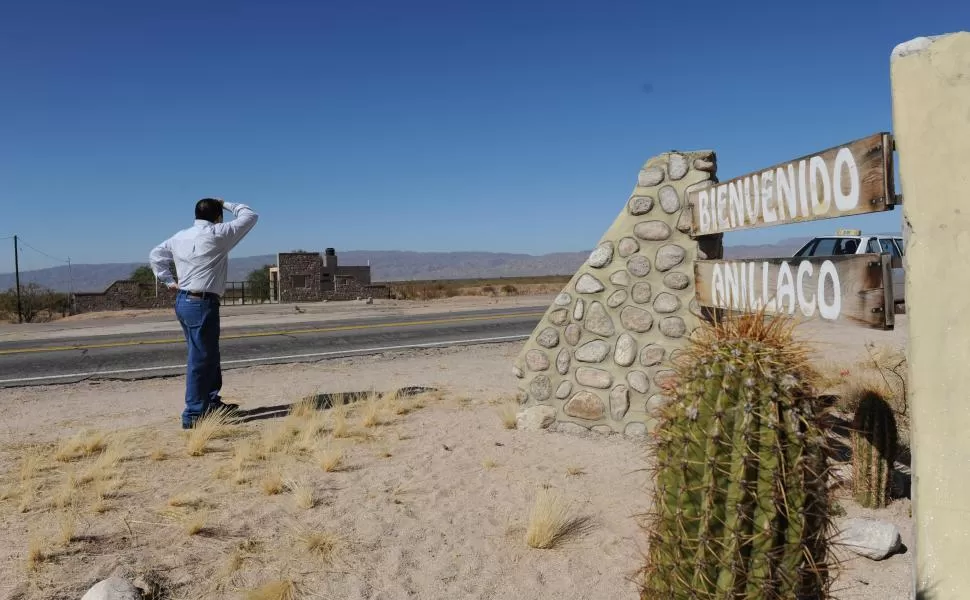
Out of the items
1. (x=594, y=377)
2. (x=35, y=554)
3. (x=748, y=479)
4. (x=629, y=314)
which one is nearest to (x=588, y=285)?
(x=629, y=314)

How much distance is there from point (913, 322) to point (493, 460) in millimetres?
3371

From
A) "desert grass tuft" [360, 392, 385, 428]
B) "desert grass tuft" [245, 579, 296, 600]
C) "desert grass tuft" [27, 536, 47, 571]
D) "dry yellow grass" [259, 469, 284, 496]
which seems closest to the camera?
"desert grass tuft" [245, 579, 296, 600]

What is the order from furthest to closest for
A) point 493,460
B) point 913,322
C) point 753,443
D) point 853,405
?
point 853,405, point 493,460, point 913,322, point 753,443

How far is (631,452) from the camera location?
5.44 m

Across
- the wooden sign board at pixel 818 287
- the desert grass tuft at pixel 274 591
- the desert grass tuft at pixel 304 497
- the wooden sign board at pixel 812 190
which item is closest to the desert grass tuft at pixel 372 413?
the desert grass tuft at pixel 304 497

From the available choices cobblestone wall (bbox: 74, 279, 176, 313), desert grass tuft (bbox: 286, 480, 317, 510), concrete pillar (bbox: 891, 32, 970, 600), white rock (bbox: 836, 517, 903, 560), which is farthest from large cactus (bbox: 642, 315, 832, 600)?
cobblestone wall (bbox: 74, 279, 176, 313)

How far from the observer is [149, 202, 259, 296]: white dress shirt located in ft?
20.0

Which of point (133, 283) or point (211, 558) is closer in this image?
point (211, 558)

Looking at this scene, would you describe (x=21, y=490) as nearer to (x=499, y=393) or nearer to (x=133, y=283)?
(x=499, y=393)

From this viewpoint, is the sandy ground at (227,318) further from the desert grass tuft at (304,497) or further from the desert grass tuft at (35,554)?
the desert grass tuft at (35,554)

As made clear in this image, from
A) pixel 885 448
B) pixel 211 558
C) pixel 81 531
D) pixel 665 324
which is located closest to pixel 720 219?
pixel 665 324

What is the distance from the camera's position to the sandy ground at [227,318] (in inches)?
701

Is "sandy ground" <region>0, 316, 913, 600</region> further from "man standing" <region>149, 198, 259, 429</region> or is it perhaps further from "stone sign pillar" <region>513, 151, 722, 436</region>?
"man standing" <region>149, 198, 259, 429</region>

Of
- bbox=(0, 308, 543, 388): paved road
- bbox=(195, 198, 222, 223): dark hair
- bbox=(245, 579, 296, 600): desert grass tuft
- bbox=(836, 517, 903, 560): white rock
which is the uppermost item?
bbox=(195, 198, 222, 223): dark hair
